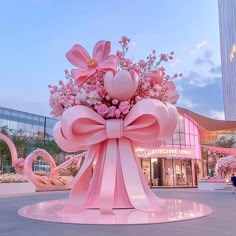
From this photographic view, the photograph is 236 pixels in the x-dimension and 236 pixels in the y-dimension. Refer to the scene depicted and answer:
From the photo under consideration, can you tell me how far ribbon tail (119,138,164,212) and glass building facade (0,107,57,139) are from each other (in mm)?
44027

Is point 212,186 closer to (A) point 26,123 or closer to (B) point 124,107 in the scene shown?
(B) point 124,107

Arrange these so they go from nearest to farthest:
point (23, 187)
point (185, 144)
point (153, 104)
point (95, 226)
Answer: point (95, 226) → point (153, 104) → point (23, 187) → point (185, 144)

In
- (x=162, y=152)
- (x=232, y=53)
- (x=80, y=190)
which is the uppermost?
(x=232, y=53)

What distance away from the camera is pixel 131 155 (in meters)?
7.38

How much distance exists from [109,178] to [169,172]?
83.0 ft

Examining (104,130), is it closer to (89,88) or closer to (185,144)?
(89,88)

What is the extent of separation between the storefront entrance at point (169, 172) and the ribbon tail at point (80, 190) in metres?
23.0

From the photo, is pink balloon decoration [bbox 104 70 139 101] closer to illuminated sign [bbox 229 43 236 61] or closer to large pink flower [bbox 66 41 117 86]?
large pink flower [bbox 66 41 117 86]

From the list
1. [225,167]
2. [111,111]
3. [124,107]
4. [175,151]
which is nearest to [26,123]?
[175,151]

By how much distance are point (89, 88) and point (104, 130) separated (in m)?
1.05

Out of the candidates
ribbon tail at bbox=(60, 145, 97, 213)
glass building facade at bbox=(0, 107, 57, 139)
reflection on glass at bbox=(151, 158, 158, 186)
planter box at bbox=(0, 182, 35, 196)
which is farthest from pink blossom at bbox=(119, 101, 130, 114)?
glass building facade at bbox=(0, 107, 57, 139)

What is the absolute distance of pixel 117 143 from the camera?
7438mm

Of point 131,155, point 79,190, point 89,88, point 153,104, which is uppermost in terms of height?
point 89,88

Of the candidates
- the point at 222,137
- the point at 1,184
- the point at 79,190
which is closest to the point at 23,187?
the point at 1,184
